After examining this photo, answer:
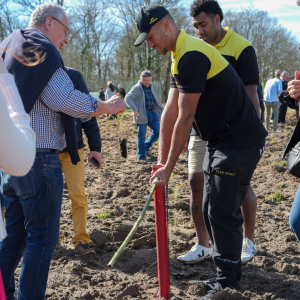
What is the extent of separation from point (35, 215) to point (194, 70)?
4.49ft

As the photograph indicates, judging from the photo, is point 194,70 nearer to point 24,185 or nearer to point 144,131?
point 24,185

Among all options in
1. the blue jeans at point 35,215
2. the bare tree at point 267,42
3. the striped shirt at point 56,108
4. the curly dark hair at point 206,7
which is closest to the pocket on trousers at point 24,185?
the blue jeans at point 35,215

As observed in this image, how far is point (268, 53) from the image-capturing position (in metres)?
38.2

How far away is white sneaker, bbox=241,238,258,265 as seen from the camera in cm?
330

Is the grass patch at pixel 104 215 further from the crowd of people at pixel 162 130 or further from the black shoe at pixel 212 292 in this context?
the black shoe at pixel 212 292

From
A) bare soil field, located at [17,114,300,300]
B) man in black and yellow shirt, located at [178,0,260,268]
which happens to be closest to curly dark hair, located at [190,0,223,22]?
man in black and yellow shirt, located at [178,0,260,268]

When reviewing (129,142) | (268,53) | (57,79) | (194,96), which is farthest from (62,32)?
(268,53)

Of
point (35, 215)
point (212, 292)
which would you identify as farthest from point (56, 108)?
point (212, 292)

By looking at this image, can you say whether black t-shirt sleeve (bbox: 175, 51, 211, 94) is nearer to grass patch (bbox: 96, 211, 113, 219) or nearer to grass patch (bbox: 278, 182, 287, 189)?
grass patch (bbox: 96, 211, 113, 219)

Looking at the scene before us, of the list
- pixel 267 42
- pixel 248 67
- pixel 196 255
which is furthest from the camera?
pixel 267 42

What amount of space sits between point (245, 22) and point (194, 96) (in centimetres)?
4146

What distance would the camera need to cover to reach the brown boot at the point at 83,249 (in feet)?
11.6

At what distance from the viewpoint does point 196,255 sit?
3.34 m

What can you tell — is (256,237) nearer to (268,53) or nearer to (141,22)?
(141,22)
